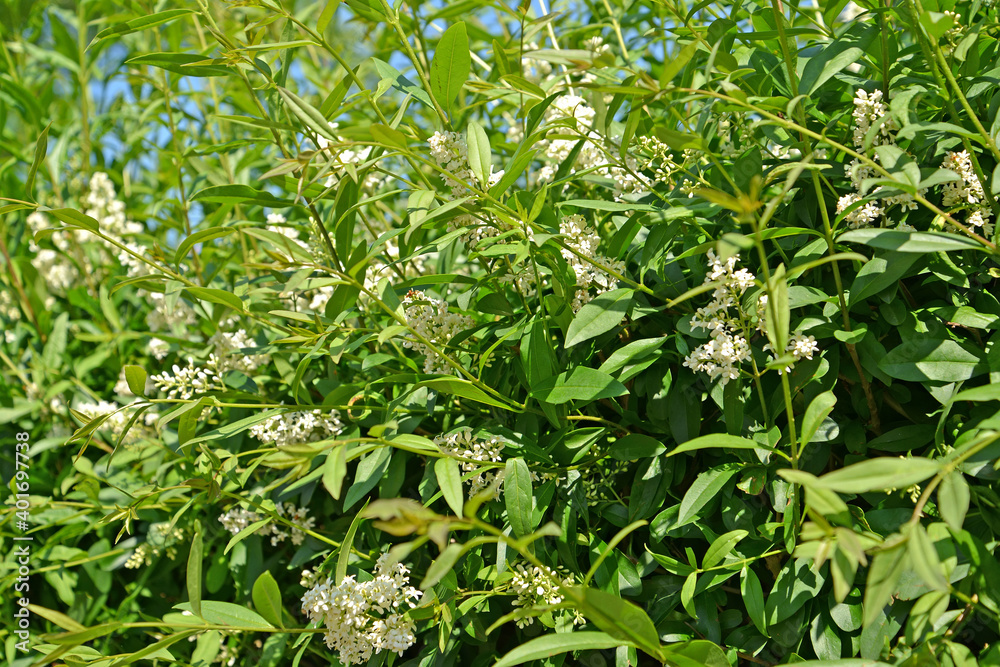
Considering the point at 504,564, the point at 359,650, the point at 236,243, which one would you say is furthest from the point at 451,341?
the point at 236,243

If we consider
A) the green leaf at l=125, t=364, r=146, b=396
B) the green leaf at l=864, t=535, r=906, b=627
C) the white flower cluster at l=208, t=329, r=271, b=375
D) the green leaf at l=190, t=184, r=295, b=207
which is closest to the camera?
the green leaf at l=864, t=535, r=906, b=627

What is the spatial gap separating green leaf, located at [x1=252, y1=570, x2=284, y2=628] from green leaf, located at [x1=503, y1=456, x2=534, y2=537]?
353 millimetres

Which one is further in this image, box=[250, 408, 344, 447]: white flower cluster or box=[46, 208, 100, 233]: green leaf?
box=[250, 408, 344, 447]: white flower cluster

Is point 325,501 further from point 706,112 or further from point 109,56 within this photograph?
point 109,56

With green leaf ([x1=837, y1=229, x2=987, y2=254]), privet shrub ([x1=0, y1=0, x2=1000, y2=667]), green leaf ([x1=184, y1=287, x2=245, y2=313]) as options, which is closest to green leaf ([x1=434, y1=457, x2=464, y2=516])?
privet shrub ([x1=0, y1=0, x2=1000, y2=667])

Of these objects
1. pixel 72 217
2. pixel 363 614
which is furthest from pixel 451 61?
pixel 363 614

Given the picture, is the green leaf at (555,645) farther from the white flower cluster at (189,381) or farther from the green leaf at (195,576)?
the white flower cluster at (189,381)

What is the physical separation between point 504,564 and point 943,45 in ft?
3.26

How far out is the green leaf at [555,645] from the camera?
78cm

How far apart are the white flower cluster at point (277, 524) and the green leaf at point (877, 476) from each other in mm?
941

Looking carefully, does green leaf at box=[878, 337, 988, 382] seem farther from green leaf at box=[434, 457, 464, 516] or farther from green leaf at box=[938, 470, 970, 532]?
green leaf at box=[434, 457, 464, 516]

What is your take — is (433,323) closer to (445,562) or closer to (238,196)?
(238,196)

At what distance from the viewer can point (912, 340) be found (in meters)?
0.96

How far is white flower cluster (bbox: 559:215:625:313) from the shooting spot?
1.11 meters
